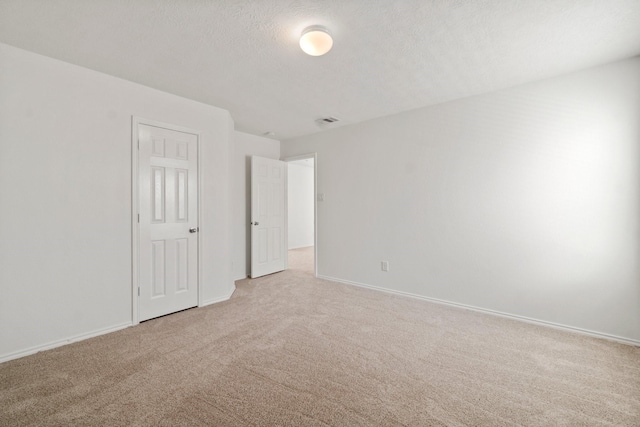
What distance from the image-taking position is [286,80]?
273 cm

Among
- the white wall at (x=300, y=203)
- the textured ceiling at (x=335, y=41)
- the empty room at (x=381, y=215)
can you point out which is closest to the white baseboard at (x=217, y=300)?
the empty room at (x=381, y=215)

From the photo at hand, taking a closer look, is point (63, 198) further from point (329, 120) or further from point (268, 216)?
point (329, 120)

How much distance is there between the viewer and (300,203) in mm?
8281

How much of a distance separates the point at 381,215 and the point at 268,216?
1.97m

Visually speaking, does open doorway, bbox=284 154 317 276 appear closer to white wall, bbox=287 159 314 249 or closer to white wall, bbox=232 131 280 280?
white wall, bbox=287 159 314 249

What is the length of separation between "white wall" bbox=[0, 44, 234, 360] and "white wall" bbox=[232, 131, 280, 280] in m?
1.53

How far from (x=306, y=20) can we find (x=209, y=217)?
2.47m

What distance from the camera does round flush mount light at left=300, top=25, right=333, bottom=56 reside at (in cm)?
192

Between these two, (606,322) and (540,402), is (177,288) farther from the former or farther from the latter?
(606,322)

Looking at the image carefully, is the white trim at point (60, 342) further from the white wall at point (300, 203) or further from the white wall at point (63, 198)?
the white wall at point (300, 203)

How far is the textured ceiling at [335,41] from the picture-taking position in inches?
69.2

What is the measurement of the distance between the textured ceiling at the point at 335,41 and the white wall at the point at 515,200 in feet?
1.18

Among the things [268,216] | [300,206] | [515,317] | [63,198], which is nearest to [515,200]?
[515,317]

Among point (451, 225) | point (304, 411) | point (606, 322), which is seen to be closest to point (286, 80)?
point (451, 225)
